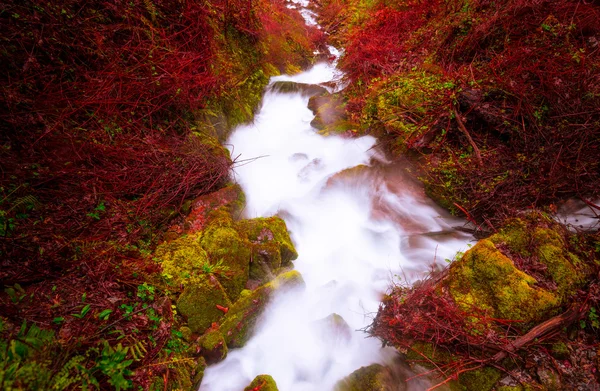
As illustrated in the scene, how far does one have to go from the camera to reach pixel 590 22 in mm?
4641

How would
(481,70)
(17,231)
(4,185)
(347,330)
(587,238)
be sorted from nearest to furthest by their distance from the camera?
(17,231) < (4,185) < (587,238) < (347,330) < (481,70)

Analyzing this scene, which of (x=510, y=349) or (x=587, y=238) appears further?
(x=587, y=238)

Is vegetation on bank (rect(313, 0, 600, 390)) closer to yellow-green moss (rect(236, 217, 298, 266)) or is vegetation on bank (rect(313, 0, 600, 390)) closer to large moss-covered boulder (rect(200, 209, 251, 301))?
yellow-green moss (rect(236, 217, 298, 266))

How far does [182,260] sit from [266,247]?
1.15 meters

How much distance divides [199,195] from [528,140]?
5.51 m

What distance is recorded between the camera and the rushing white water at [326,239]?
11.4 ft

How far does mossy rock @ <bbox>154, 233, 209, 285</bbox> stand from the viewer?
122 inches

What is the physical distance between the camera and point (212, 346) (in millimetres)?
2982

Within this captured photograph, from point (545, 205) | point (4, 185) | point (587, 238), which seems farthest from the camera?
point (545, 205)

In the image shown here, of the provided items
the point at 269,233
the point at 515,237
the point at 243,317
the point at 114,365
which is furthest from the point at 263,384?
the point at 515,237

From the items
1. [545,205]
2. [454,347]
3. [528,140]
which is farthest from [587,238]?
[454,347]

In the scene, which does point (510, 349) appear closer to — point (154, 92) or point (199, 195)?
point (199, 195)

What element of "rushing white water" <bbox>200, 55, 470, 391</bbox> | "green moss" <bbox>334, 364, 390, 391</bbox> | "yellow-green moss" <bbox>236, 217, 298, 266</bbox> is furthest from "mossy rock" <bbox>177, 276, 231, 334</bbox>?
"green moss" <bbox>334, 364, 390, 391</bbox>

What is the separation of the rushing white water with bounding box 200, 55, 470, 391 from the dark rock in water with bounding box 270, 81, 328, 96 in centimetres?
95
